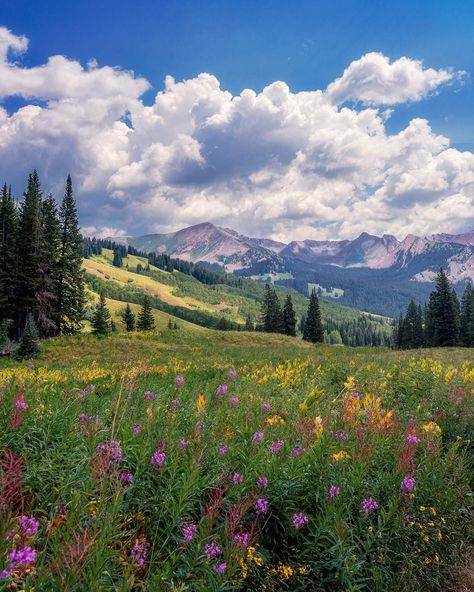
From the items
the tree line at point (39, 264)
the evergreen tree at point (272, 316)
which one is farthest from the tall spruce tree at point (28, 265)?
the evergreen tree at point (272, 316)

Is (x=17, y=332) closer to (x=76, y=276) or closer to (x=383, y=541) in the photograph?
(x=76, y=276)

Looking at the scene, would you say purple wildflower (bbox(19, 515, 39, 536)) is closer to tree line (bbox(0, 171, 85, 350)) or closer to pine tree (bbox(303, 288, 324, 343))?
tree line (bbox(0, 171, 85, 350))

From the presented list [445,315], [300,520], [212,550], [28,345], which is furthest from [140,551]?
[445,315]

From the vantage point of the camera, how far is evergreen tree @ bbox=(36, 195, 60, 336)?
130ft

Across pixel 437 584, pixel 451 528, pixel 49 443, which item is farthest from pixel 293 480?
pixel 49 443

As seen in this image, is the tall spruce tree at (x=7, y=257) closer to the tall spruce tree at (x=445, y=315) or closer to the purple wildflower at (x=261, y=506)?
the purple wildflower at (x=261, y=506)

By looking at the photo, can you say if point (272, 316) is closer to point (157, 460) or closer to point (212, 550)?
point (157, 460)

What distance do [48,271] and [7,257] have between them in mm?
4310

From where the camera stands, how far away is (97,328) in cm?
4288

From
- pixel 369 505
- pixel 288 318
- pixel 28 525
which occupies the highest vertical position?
pixel 28 525

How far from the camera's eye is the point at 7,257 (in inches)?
1572

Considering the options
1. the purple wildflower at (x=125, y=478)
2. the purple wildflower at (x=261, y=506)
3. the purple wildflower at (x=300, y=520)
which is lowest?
the purple wildflower at (x=300, y=520)

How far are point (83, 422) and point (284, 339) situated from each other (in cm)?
4538

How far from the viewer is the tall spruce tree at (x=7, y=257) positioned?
38.6m
